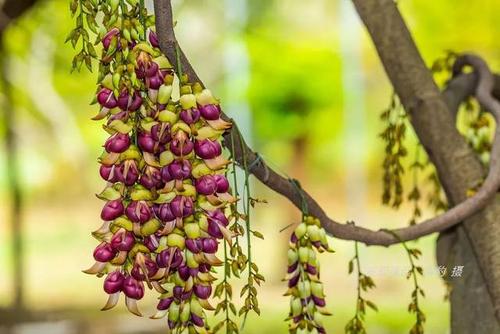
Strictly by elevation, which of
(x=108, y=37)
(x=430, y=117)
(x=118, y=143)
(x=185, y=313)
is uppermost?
Result: (x=430, y=117)

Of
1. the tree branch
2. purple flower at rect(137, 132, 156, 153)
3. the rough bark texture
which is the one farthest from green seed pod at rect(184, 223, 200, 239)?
the rough bark texture

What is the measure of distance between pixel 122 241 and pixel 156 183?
0.28 feet

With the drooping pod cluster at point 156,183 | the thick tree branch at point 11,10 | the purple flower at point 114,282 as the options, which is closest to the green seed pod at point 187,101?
the drooping pod cluster at point 156,183

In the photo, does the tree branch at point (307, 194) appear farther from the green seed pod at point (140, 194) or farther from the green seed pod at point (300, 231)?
the green seed pod at point (140, 194)

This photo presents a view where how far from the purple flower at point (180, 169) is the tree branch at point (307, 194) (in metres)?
0.20

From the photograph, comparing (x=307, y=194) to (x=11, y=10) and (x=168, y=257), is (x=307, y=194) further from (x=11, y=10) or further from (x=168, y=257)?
(x=11, y=10)

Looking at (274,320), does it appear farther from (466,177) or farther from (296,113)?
(466,177)

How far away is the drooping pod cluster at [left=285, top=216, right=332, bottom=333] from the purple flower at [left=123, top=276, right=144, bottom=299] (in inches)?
12.5

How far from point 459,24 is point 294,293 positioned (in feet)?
28.0

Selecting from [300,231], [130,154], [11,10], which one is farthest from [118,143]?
[11,10]

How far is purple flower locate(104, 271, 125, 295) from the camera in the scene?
1175 millimetres

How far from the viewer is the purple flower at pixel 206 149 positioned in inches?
46.4

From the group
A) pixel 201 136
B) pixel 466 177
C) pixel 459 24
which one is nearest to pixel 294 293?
pixel 201 136

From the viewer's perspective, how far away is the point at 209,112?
1190 mm
